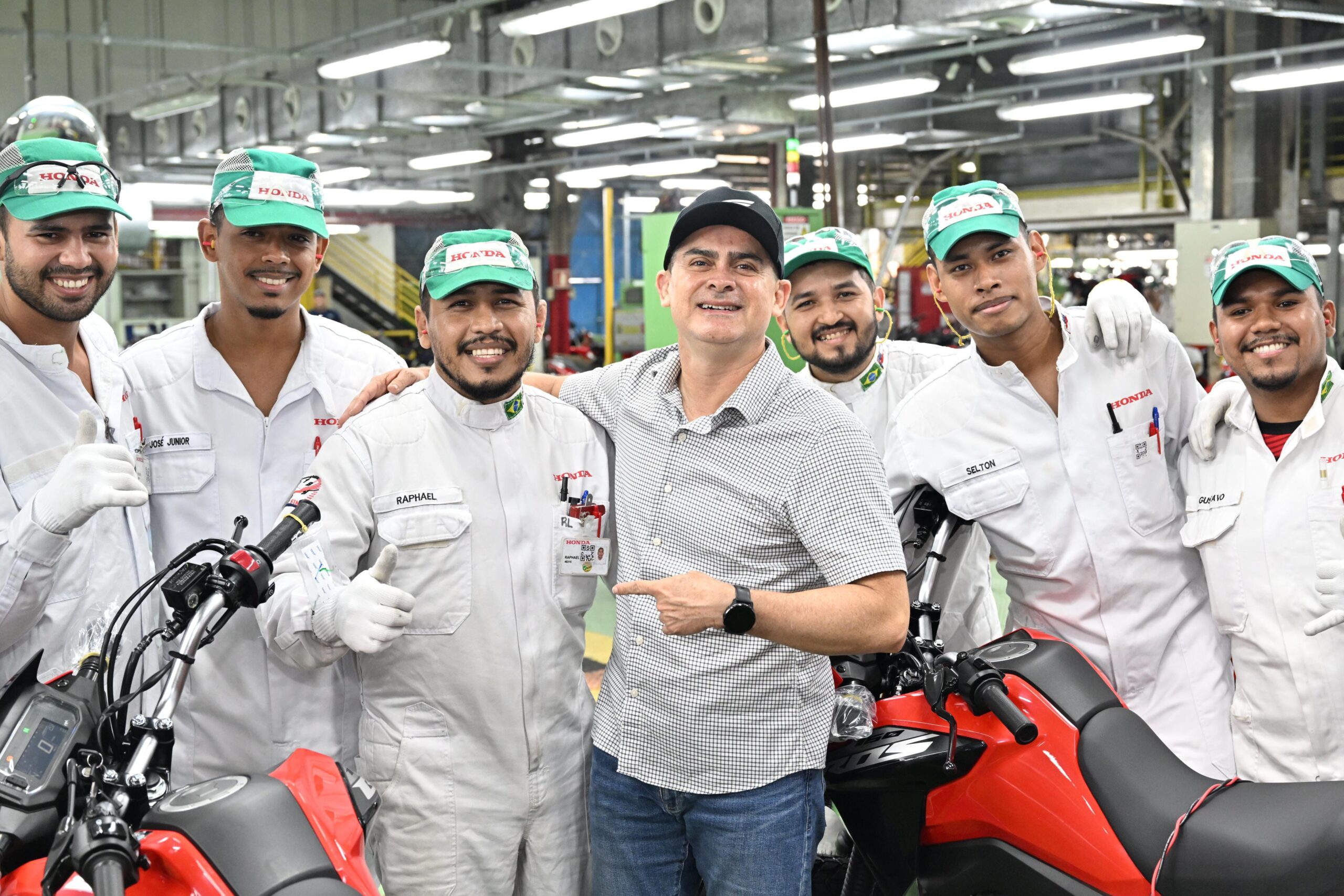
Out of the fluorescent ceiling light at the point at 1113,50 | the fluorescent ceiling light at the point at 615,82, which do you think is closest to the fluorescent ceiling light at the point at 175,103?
the fluorescent ceiling light at the point at 615,82

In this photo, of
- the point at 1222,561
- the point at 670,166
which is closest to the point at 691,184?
the point at 670,166

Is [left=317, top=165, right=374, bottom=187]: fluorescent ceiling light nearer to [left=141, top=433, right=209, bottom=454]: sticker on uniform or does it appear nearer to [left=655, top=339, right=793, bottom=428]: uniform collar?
[left=141, top=433, right=209, bottom=454]: sticker on uniform

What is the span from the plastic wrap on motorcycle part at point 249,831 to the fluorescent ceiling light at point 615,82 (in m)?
10.5

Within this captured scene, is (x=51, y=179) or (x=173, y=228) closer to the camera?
(x=51, y=179)

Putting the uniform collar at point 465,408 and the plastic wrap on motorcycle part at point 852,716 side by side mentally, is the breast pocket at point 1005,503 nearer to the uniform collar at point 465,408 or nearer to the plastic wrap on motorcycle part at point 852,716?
the plastic wrap on motorcycle part at point 852,716

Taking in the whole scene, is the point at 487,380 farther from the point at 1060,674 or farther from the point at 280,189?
the point at 1060,674

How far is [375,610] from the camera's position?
2.13 metres

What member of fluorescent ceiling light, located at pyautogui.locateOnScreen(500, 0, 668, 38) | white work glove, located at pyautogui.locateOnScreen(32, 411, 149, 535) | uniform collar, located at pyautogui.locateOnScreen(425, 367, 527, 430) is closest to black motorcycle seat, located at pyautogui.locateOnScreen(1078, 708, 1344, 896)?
uniform collar, located at pyautogui.locateOnScreen(425, 367, 527, 430)

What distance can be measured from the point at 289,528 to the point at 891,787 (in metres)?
1.28

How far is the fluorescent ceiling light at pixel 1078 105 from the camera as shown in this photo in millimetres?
11453

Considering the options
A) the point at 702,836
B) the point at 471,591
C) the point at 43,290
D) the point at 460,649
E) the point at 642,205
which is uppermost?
the point at 642,205

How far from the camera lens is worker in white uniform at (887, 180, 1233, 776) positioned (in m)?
2.80

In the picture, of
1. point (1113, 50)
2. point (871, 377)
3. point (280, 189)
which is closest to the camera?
point (280, 189)

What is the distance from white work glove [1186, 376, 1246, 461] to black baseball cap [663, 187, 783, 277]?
1121mm
